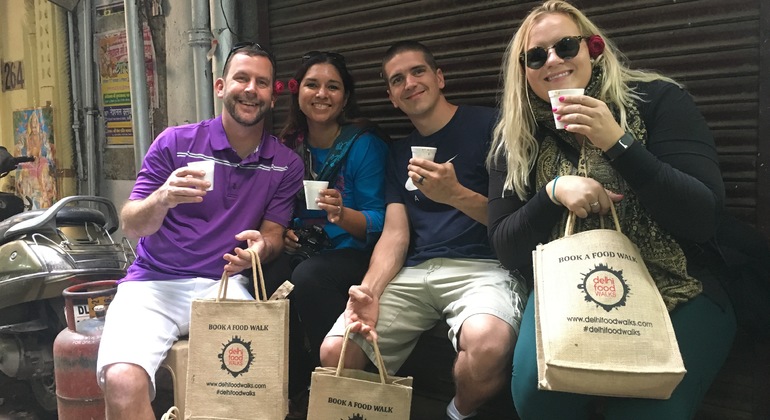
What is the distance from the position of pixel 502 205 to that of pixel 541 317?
59 centimetres

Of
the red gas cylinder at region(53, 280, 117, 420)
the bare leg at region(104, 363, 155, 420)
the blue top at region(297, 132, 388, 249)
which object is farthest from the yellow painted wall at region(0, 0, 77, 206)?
the bare leg at region(104, 363, 155, 420)

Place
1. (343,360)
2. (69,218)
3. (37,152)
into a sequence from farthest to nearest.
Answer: (37,152)
(69,218)
(343,360)

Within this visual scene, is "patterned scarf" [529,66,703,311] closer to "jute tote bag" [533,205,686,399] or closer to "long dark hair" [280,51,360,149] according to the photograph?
"jute tote bag" [533,205,686,399]

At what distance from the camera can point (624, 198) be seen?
2.20m

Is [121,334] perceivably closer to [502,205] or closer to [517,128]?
[502,205]

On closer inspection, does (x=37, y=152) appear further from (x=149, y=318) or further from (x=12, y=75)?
(x=149, y=318)

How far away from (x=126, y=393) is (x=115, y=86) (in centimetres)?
432

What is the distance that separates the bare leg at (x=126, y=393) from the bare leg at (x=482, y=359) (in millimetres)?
1286

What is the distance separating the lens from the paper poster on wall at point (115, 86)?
231 inches

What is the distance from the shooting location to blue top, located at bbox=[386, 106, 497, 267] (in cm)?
289

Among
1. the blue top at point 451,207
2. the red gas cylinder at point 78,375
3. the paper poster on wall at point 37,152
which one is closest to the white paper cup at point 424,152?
the blue top at point 451,207

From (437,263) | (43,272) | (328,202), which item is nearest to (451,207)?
(437,263)

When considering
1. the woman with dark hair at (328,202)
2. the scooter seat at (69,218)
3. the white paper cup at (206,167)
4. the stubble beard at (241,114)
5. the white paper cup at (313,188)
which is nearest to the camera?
the white paper cup at (206,167)

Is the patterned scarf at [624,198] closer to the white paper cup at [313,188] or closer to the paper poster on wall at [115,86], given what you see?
the white paper cup at [313,188]
